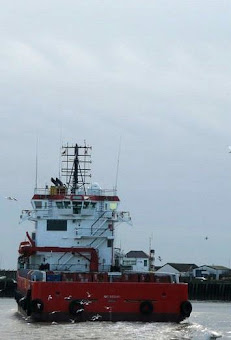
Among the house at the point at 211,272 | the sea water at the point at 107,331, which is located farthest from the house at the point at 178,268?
the sea water at the point at 107,331

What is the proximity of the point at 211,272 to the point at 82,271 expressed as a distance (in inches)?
3415

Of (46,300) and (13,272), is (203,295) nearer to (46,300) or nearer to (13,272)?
(13,272)

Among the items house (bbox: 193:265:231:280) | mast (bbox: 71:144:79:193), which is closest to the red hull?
mast (bbox: 71:144:79:193)

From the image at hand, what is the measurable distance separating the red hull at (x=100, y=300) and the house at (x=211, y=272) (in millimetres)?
89784

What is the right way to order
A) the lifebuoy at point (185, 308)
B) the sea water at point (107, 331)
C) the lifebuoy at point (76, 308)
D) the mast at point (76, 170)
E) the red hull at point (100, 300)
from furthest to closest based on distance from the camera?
the mast at point (76, 170)
the lifebuoy at point (185, 308)
the red hull at point (100, 300)
the lifebuoy at point (76, 308)
the sea water at point (107, 331)

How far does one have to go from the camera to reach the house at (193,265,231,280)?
472 feet

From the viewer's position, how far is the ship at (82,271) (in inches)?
2069

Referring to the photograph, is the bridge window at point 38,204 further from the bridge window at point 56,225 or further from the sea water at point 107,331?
the sea water at point 107,331

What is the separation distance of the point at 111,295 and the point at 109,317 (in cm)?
122

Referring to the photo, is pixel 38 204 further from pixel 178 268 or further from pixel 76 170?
pixel 178 268

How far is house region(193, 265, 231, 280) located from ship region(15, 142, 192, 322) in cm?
7597

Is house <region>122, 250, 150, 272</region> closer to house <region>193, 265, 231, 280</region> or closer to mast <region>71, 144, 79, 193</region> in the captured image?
mast <region>71, 144, 79, 193</region>

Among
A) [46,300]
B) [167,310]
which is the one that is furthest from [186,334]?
[46,300]

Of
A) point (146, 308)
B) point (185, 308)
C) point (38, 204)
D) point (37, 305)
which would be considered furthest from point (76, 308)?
point (38, 204)
